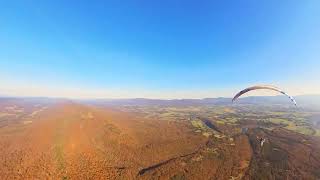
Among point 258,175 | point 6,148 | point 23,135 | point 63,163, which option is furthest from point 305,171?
point 23,135

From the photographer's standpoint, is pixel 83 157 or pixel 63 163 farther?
pixel 83 157

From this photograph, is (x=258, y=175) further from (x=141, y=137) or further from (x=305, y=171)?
(x=141, y=137)

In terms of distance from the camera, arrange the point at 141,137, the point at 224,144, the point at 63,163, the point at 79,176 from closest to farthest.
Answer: the point at 79,176
the point at 63,163
the point at 224,144
the point at 141,137

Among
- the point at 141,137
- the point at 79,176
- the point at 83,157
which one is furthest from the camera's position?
the point at 141,137

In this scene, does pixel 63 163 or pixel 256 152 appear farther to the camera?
pixel 256 152

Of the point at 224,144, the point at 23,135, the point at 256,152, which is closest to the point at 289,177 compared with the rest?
the point at 256,152

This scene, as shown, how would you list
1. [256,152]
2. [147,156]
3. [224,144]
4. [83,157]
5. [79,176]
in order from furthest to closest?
[224,144] < [256,152] < [147,156] < [83,157] < [79,176]

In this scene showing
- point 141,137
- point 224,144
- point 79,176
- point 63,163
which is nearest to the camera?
point 79,176

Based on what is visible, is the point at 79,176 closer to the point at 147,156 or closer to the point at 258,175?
the point at 147,156
